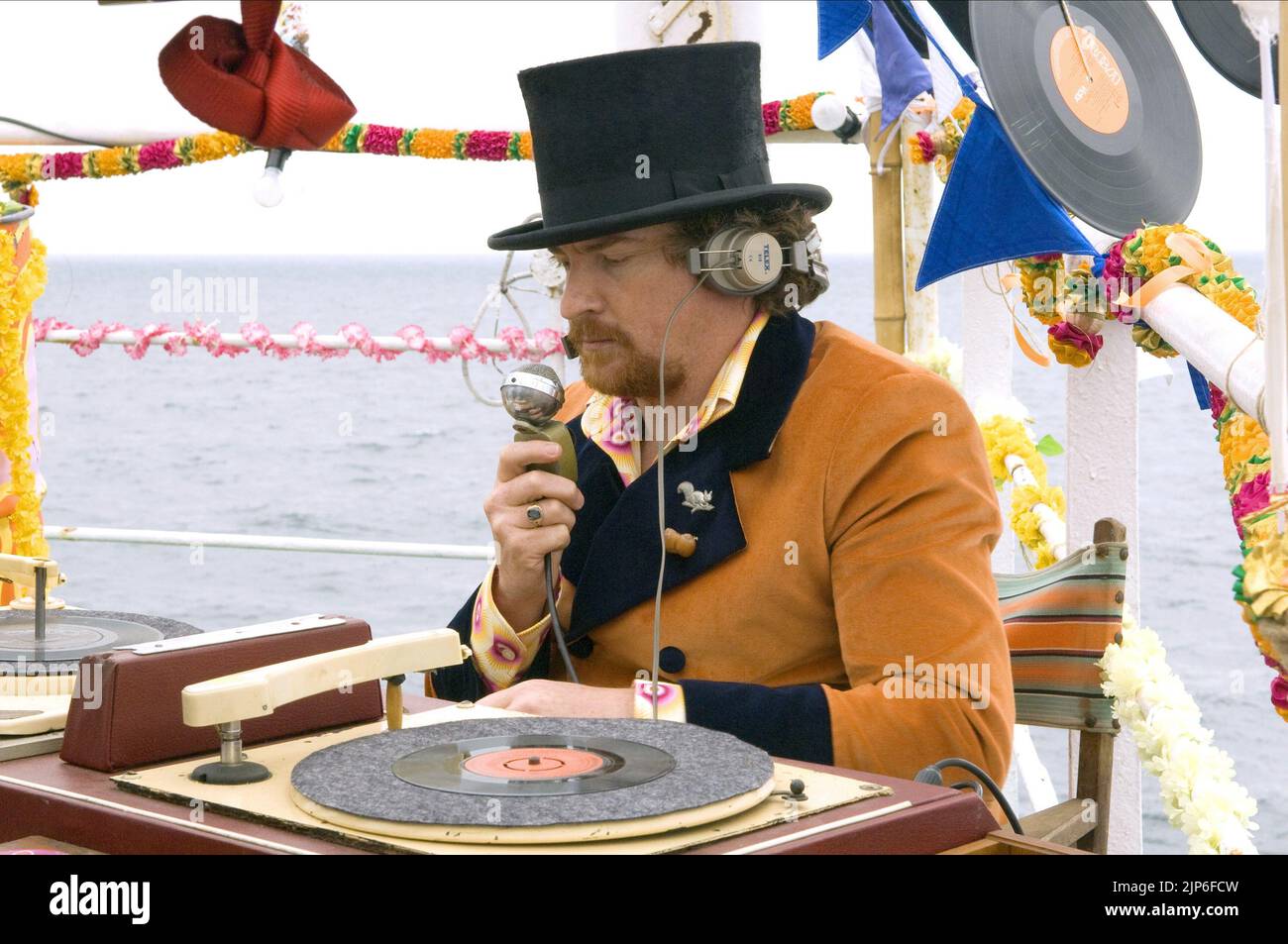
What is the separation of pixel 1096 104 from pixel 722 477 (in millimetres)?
624

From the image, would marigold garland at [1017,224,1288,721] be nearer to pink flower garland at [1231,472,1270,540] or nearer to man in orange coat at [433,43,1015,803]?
pink flower garland at [1231,472,1270,540]

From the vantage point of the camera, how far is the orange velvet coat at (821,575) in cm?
143

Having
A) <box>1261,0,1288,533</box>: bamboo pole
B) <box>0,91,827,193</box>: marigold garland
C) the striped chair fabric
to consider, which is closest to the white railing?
<box>0,91,827,193</box>: marigold garland

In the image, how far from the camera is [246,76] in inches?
102

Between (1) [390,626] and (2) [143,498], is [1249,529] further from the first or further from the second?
(2) [143,498]

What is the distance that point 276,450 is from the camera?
687 inches

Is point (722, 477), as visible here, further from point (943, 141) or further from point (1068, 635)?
point (943, 141)

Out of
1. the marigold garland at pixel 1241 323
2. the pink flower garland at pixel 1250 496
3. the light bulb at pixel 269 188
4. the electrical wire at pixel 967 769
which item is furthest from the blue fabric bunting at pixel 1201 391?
the light bulb at pixel 269 188

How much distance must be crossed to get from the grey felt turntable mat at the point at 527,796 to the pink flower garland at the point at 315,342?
5.76 feet

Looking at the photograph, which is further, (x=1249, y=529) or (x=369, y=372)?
(x=369, y=372)

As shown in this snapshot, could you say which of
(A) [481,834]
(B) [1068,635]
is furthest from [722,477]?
(A) [481,834]

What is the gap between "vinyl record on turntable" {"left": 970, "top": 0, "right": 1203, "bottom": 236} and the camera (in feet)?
5.59

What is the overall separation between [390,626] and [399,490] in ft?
23.1
